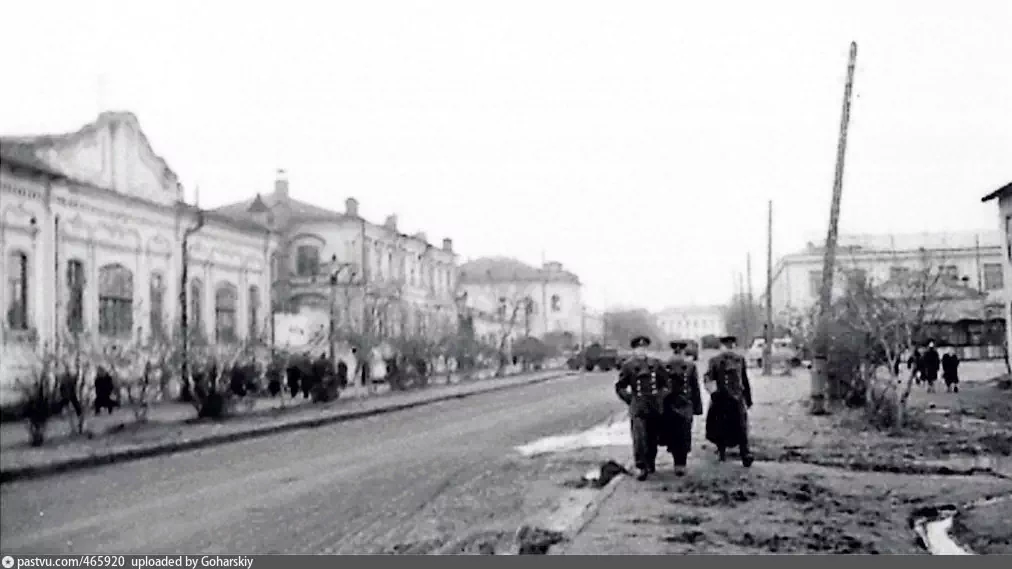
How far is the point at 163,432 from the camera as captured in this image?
59.1 feet

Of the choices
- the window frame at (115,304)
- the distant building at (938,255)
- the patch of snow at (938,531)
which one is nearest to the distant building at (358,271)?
the window frame at (115,304)

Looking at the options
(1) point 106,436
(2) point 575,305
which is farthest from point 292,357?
(2) point 575,305

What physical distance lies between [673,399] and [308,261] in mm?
22382

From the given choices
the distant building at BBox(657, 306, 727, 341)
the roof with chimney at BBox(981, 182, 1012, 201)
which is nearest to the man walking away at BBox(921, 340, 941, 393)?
the roof with chimney at BBox(981, 182, 1012, 201)

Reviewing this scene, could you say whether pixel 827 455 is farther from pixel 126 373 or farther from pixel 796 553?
pixel 126 373

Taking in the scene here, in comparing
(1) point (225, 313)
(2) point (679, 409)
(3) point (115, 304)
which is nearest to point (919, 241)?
(1) point (225, 313)

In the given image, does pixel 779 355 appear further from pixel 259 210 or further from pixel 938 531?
pixel 938 531

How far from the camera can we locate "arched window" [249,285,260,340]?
2468 centimetres

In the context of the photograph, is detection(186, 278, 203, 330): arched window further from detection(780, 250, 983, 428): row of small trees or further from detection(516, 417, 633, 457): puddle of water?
detection(780, 250, 983, 428): row of small trees

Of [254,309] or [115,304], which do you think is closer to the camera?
[115,304]

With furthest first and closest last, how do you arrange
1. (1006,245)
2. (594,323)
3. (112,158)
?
(594,323)
(1006,245)
(112,158)

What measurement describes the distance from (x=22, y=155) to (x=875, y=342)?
51.3 ft

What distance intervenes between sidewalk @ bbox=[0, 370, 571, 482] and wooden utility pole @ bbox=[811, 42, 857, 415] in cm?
1003

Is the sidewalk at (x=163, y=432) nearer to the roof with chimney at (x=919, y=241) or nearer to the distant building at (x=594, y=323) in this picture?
the roof with chimney at (x=919, y=241)
